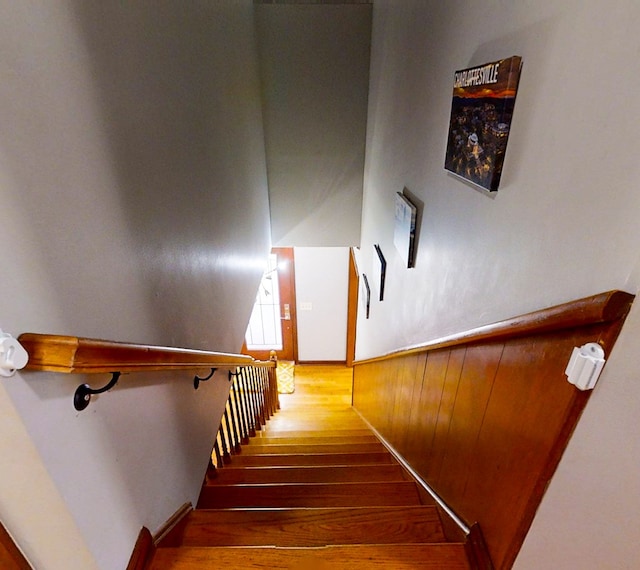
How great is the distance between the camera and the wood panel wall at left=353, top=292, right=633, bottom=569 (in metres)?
0.75

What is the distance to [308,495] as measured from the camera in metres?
1.80

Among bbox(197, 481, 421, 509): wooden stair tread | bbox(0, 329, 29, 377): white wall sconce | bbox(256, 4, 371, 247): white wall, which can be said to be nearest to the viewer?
bbox(0, 329, 29, 377): white wall sconce

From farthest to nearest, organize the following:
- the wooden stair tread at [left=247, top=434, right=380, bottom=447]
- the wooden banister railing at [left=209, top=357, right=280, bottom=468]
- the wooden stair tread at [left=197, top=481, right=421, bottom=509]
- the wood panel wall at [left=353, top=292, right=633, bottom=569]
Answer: the wooden stair tread at [left=247, top=434, right=380, bottom=447], the wooden banister railing at [left=209, top=357, right=280, bottom=468], the wooden stair tread at [left=197, top=481, right=421, bottom=509], the wood panel wall at [left=353, top=292, right=633, bottom=569]

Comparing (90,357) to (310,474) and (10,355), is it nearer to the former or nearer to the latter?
(10,355)

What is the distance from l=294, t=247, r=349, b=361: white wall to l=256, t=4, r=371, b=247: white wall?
30.7 inches

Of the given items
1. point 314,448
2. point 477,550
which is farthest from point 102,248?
point 314,448

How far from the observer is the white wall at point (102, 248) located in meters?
0.68

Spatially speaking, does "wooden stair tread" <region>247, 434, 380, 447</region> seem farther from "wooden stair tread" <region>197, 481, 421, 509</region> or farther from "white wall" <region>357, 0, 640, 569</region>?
"white wall" <region>357, 0, 640, 569</region>

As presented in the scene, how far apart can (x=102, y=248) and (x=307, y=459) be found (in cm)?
194

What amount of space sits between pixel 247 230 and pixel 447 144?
A: 2.01 metres

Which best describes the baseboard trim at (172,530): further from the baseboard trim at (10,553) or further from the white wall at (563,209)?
the white wall at (563,209)

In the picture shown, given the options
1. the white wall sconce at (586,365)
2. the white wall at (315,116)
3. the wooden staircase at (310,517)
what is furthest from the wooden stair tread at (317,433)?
the white wall sconce at (586,365)

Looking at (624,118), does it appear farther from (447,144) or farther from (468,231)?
(447,144)

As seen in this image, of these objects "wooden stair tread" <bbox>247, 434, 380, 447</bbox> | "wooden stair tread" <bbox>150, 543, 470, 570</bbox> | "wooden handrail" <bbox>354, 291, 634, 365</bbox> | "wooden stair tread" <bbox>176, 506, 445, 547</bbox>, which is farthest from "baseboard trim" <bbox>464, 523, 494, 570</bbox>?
"wooden stair tread" <bbox>247, 434, 380, 447</bbox>
